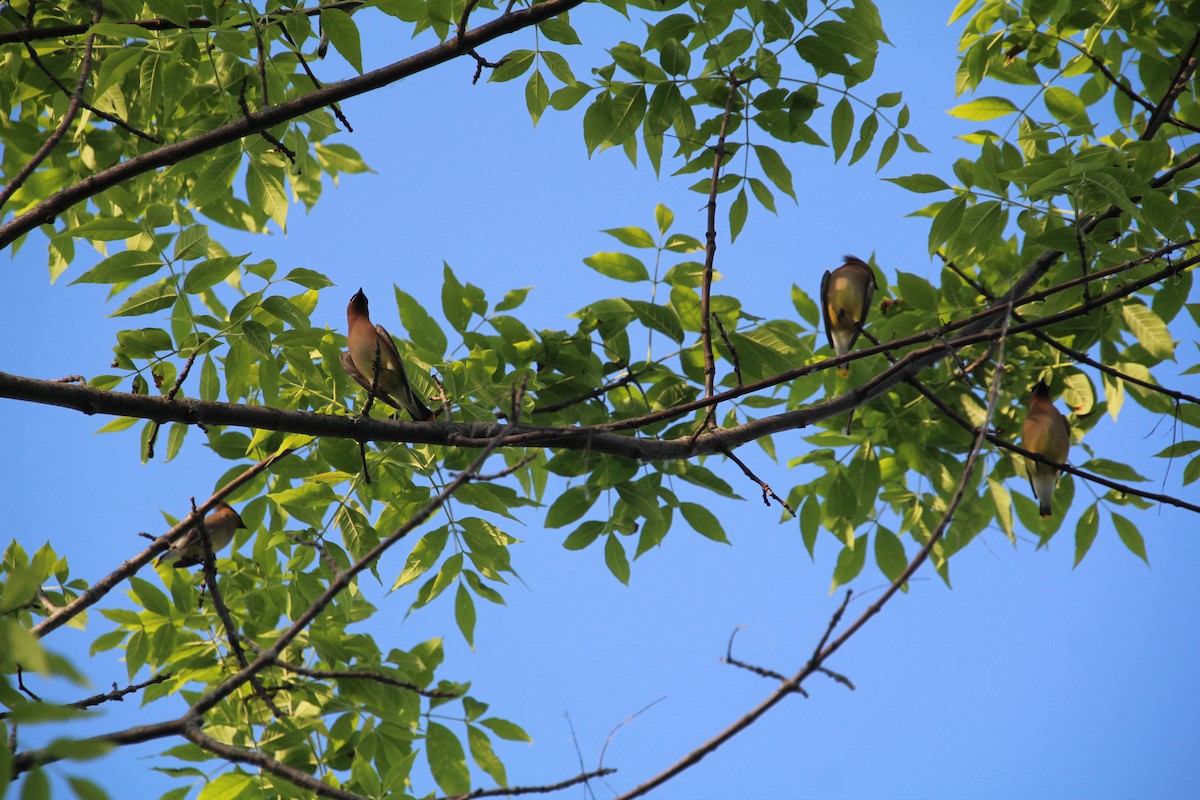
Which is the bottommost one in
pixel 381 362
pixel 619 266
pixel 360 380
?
pixel 360 380

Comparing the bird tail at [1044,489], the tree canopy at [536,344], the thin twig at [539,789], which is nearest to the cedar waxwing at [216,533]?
the tree canopy at [536,344]

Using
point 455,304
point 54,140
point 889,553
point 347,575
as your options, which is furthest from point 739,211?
point 347,575

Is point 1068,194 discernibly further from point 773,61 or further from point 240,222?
point 240,222

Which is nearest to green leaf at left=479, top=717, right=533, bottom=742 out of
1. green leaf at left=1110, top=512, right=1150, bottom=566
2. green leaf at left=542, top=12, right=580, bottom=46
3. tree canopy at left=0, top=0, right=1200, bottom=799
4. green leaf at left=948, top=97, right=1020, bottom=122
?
tree canopy at left=0, top=0, right=1200, bottom=799

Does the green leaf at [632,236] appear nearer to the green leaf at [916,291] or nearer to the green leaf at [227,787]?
the green leaf at [916,291]

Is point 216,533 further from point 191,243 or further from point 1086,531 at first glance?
point 1086,531

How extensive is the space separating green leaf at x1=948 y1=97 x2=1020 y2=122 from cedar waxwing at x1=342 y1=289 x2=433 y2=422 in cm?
279

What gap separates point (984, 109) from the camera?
419cm

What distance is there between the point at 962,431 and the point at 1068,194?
5.41 ft

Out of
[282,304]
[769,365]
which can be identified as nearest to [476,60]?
[282,304]

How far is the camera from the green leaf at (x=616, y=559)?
12.2ft

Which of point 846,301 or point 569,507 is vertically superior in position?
point 846,301

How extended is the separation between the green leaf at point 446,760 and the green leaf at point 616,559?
94cm

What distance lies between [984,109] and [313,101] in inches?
119
